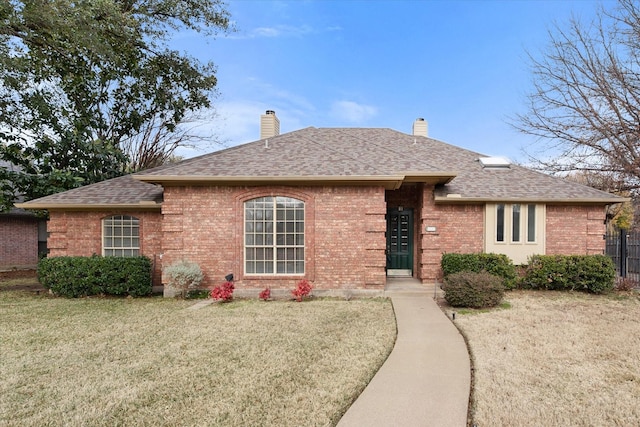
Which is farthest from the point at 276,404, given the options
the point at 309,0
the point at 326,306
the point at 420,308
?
the point at 309,0

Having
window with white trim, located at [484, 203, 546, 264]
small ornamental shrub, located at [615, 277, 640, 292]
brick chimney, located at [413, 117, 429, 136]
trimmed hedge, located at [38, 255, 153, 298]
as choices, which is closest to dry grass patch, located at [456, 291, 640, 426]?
small ornamental shrub, located at [615, 277, 640, 292]

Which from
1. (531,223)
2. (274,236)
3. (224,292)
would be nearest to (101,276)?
(224,292)

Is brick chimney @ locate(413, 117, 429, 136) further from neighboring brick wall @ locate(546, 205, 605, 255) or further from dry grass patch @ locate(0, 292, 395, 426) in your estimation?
dry grass patch @ locate(0, 292, 395, 426)

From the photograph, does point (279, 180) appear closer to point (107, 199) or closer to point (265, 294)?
point (265, 294)

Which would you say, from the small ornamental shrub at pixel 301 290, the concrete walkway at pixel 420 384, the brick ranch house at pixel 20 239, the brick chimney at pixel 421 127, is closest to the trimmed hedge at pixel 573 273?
the concrete walkway at pixel 420 384

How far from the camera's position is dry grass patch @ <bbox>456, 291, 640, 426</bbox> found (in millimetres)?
3693

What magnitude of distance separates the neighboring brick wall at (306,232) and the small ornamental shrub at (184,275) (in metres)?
0.27

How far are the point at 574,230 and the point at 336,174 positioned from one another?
8.30m

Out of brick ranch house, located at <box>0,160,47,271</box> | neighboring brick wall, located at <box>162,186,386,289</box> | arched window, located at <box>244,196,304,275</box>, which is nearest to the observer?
neighboring brick wall, located at <box>162,186,386,289</box>

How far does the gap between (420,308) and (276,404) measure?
18.0 ft

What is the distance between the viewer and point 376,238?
9.89 metres

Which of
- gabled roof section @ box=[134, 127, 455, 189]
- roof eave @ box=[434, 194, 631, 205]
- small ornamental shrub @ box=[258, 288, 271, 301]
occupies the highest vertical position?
gabled roof section @ box=[134, 127, 455, 189]

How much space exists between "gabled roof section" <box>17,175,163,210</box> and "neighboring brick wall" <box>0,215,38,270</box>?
463 inches

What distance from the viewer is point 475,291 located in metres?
8.43
